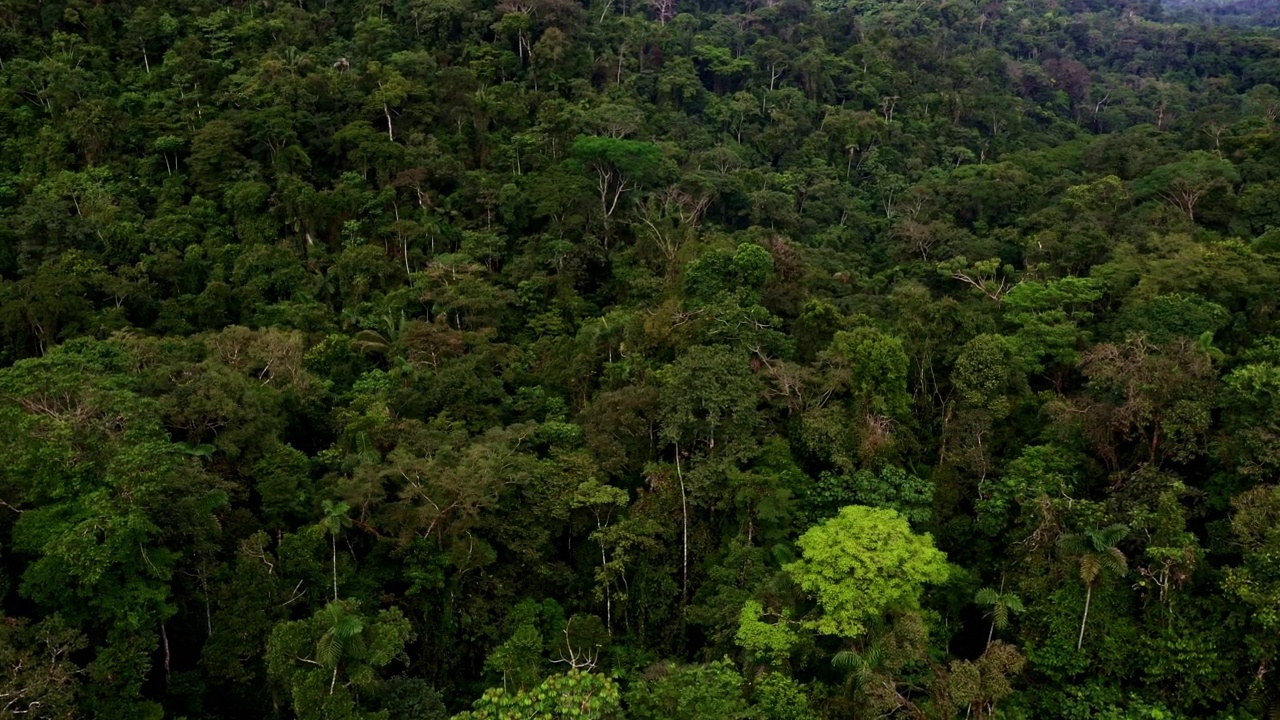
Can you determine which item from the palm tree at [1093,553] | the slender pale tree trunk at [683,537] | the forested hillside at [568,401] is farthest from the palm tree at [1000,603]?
the slender pale tree trunk at [683,537]

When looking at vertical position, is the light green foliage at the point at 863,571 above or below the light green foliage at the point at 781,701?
above

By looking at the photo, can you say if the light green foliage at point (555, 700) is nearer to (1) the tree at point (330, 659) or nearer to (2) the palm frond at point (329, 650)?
(1) the tree at point (330, 659)

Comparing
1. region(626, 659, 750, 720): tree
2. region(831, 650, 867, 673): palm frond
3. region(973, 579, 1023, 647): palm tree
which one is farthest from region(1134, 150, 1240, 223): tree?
region(626, 659, 750, 720): tree

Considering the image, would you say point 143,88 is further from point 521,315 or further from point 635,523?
point 635,523

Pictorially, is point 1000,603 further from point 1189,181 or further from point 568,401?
point 1189,181

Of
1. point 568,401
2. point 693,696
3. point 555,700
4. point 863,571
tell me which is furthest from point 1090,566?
point 568,401
